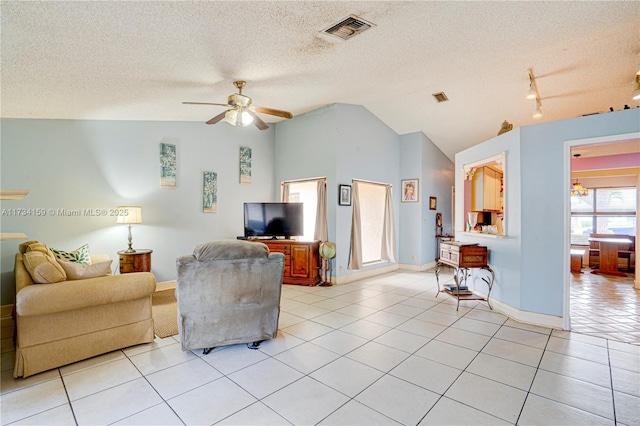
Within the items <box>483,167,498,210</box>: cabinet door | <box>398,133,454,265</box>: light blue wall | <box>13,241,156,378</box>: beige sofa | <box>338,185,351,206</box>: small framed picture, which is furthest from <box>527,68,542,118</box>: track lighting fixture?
<box>13,241,156,378</box>: beige sofa

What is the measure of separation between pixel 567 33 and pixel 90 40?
475cm

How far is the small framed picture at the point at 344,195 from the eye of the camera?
18.1ft

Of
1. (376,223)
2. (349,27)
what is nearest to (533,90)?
(349,27)

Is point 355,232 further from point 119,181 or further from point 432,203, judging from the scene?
point 119,181

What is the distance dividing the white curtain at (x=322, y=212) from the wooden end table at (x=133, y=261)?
116 inches

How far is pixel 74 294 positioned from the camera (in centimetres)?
245

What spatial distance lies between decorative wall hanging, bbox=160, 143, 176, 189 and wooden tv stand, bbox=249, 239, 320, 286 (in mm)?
1956

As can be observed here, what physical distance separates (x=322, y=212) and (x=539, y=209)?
335 centimetres

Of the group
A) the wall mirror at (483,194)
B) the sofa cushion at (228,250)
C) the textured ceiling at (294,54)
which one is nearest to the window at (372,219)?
the wall mirror at (483,194)

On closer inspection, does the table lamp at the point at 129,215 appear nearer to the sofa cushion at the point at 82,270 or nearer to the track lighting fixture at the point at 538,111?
the sofa cushion at the point at 82,270

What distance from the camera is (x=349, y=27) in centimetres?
280

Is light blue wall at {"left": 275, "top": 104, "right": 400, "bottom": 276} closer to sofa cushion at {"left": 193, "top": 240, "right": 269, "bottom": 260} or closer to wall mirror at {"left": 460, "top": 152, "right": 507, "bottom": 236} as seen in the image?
wall mirror at {"left": 460, "top": 152, "right": 507, "bottom": 236}

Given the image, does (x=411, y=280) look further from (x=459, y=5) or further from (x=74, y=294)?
(x=74, y=294)

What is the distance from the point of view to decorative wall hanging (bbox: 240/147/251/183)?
5953 millimetres
